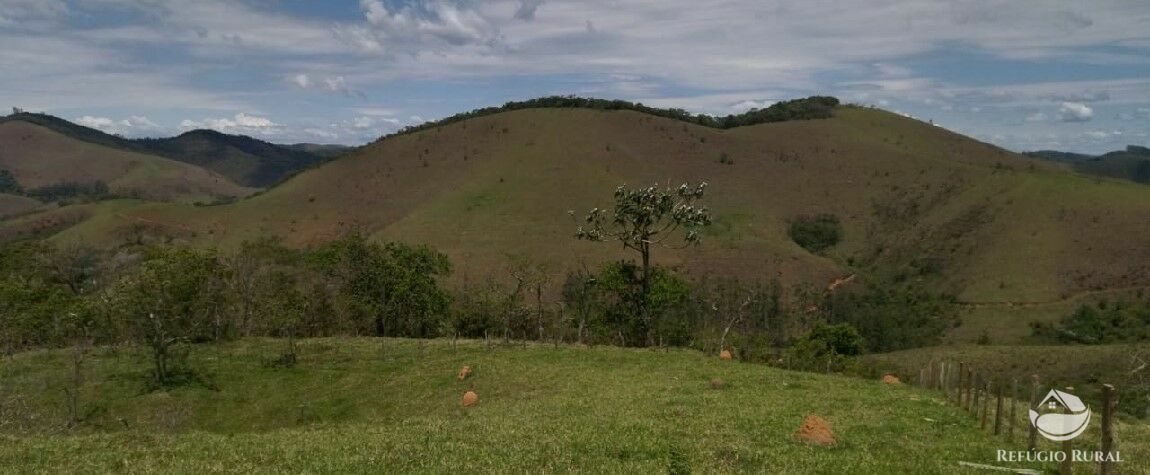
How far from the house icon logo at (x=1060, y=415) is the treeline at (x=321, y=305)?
24990 mm

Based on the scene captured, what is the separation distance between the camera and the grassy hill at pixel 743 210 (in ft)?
408

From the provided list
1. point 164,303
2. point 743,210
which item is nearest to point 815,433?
point 164,303

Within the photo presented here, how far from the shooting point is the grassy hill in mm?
124312

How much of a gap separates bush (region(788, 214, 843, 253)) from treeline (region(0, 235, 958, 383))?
165ft

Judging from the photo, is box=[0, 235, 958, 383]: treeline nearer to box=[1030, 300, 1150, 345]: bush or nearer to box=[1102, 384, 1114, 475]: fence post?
box=[1030, 300, 1150, 345]: bush

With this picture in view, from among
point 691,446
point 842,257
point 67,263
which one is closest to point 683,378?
point 691,446

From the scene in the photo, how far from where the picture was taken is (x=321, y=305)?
226 feet

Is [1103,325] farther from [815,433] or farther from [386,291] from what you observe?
[815,433]

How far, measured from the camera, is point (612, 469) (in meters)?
14.2

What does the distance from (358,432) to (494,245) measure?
11412 cm

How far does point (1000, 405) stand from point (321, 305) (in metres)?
62.8

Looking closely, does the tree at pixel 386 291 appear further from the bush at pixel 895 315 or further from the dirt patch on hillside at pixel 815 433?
the bush at pixel 895 315

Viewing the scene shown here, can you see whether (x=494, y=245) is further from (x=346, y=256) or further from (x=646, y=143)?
(x=646, y=143)
